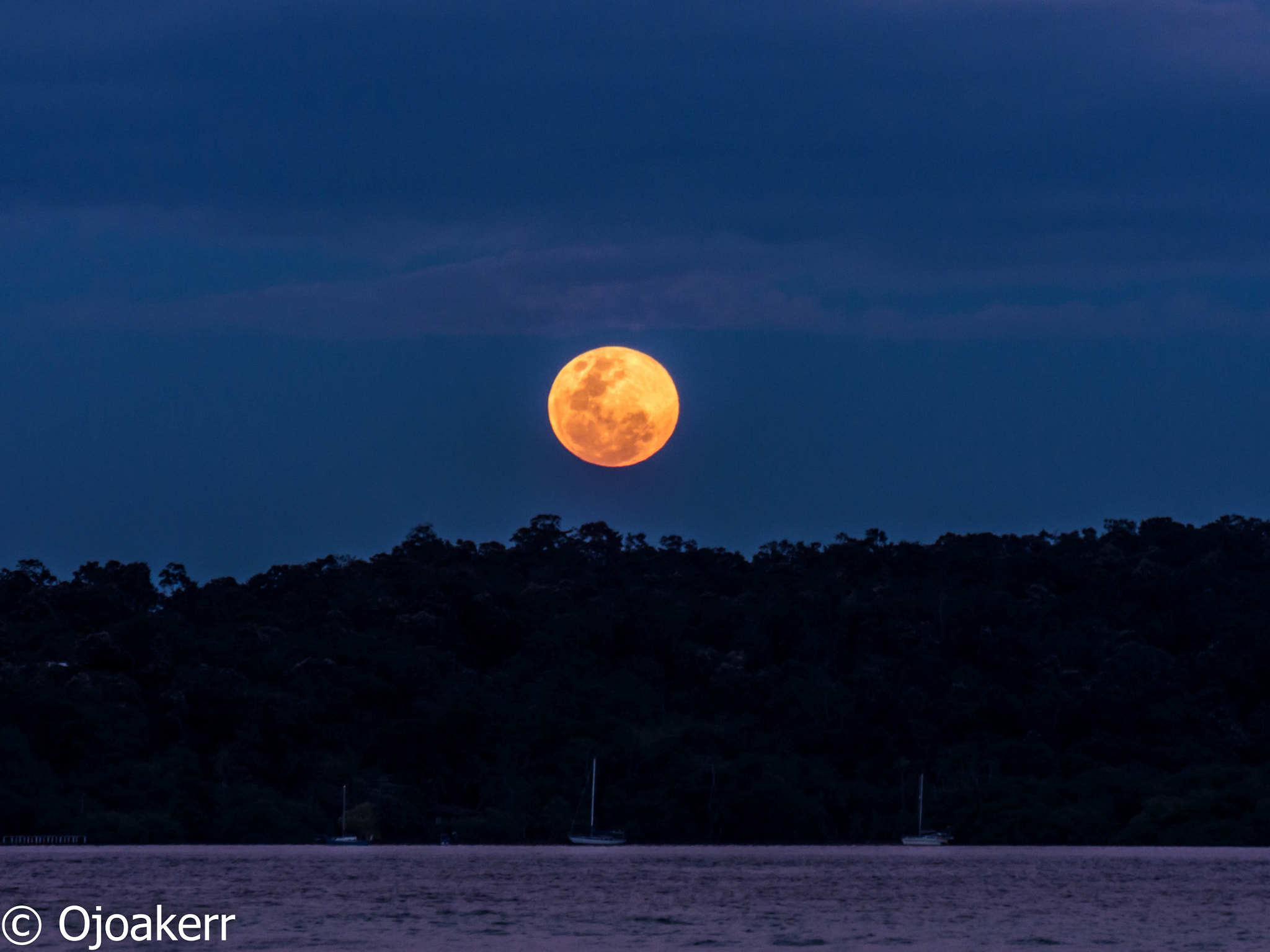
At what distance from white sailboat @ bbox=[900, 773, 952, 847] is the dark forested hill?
127 cm

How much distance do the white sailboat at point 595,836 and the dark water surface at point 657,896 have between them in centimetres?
98

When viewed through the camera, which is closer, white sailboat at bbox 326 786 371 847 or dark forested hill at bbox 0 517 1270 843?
white sailboat at bbox 326 786 371 847

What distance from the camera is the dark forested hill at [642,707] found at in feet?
354

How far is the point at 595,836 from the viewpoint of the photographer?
10669 cm

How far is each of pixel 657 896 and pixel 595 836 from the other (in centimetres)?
4004

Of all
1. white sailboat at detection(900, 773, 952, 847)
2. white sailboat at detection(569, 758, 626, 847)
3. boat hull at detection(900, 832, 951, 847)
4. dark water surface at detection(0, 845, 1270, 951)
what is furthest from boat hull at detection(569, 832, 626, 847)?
white sailboat at detection(900, 773, 952, 847)

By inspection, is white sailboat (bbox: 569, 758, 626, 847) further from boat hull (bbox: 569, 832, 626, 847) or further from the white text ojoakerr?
the white text ojoakerr

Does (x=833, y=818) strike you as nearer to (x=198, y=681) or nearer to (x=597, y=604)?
(x=597, y=604)

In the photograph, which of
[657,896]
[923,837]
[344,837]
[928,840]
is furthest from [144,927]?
[923,837]

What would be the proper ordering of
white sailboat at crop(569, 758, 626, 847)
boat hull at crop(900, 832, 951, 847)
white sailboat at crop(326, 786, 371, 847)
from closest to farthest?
A: white sailboat at crop(326, 786, 371, 847) → white sailboat at crop(569, 758, 626, 847) → boat hull at crop(900, 832, 951, 847)

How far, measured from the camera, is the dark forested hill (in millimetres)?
107938

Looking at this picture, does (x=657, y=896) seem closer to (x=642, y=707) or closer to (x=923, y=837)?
(x=923, y=837)

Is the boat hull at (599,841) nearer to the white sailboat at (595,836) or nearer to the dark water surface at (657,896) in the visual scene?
the white sailboat at (595,836)

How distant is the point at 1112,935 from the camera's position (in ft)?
170
